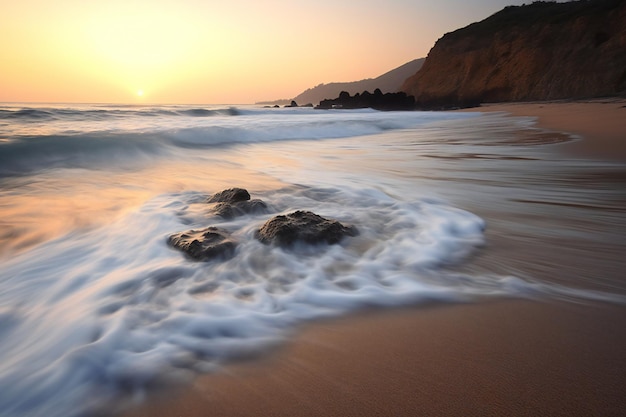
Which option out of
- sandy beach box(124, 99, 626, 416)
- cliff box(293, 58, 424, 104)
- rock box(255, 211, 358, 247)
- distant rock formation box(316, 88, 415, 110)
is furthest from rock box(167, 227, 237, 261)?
cliff box(293, 58, 424, 104)

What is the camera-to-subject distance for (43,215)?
3.01 metres

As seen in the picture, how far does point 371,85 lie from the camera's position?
126 meters

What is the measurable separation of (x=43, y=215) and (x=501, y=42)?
133ft

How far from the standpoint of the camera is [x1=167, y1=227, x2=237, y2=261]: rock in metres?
2.01

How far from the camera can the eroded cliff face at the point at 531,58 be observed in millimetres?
25281

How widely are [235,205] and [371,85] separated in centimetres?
13163

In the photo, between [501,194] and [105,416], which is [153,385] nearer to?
[105,416]

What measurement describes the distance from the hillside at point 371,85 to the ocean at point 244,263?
11295 cm

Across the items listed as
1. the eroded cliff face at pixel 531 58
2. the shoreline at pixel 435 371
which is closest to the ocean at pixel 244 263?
the shoreline at pixel 435 371

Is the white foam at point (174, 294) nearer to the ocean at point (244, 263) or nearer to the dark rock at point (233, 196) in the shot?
the ocean at point (244, 263)

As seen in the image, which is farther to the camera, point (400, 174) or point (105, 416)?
point (400, 174)

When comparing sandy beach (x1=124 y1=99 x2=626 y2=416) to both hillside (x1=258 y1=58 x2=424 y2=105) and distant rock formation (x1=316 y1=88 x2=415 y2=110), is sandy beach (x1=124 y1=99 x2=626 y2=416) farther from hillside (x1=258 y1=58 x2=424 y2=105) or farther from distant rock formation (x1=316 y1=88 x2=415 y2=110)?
hillside (x1=258 y1=58 x2=424 y2=105)

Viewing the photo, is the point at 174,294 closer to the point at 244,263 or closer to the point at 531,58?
the point at 244,263

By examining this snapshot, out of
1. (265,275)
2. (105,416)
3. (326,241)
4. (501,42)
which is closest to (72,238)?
(265,275)
